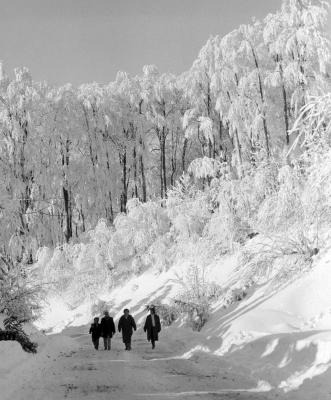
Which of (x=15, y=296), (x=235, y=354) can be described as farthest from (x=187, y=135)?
(x=235, y=354)

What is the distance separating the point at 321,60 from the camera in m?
23.2

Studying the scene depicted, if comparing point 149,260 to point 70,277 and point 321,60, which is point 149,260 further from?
point 321,60

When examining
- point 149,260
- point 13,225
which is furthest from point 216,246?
point 13,225

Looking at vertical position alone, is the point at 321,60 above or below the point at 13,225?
above

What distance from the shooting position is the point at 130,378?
10.2m

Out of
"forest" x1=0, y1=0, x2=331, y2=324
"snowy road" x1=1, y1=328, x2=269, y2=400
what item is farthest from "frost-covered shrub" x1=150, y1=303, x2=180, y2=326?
"snowy road" x1=1, y1=328, x2=269, y2=400

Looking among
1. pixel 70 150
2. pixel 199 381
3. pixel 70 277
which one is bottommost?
pixel 70 277

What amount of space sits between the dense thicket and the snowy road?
9.88 meters

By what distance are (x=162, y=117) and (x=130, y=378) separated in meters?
30.0

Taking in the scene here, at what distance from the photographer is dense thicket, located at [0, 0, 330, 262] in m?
27.2

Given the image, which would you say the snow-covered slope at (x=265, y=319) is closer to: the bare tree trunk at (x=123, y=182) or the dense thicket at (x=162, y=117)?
the dense thicket at (x=162, y=117)

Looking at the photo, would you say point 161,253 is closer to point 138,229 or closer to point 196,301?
point 138,229

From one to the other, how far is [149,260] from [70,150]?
1111 centimetres

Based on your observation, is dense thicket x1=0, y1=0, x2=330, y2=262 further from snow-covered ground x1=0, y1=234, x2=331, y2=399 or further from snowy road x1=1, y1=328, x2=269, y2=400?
snowy road x1=1, y1=328, x2=269, y2=400
